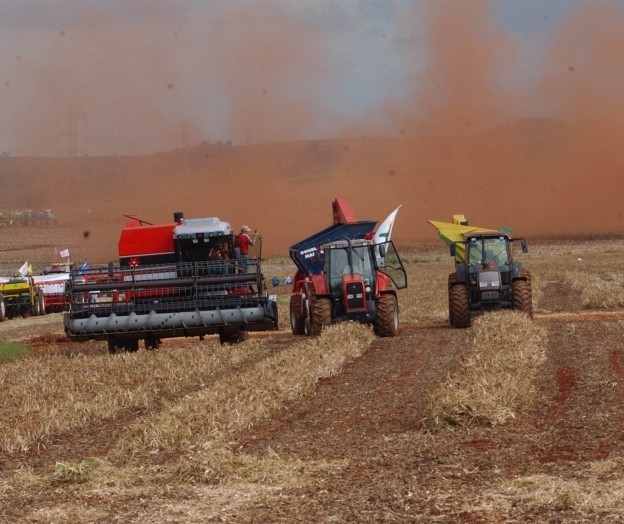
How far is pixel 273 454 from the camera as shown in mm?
9461

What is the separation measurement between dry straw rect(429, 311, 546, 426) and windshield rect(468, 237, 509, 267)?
231 inches

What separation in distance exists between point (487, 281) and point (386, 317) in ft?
12.0

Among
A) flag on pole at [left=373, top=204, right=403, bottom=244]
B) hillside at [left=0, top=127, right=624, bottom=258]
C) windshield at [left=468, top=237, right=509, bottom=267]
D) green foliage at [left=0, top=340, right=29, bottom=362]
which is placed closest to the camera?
green foliage at [left=0, top=340, right=29, bottom=362]

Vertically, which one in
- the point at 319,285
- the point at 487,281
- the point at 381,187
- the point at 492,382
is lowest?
the point at 492,382

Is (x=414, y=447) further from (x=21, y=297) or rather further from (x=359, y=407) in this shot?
(x=21, y=297)

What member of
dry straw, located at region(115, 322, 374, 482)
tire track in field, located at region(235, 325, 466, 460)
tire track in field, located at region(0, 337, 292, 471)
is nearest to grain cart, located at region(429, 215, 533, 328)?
tire track in field, located at region(235, 325, 466, 460)

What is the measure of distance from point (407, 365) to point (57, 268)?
93.1ft

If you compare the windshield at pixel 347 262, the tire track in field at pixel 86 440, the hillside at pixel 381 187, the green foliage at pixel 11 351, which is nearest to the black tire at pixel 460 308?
the windshield at pixel 347 262

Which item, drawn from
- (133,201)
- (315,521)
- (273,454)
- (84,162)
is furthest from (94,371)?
(84,162)

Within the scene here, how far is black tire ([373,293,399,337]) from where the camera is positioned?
21.6 metres

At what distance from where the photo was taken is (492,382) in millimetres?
12055

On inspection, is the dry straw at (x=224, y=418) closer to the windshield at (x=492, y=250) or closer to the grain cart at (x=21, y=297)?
the windshield at (x=492, y=250)

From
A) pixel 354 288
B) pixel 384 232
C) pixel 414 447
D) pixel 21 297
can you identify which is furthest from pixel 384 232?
pixel 414 447

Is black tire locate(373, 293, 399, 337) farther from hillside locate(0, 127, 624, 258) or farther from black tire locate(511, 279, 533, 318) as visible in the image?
hillside locate(0, 127, 624, 258)
